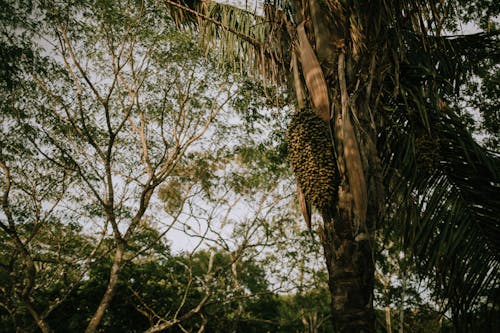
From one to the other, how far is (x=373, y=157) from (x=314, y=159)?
477 mm

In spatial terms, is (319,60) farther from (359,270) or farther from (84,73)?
(84,73)

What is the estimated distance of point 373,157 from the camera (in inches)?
100

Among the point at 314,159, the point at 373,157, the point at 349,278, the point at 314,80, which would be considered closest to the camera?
the point at 349,278

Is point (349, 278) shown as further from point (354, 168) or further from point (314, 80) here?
point (314, 80)

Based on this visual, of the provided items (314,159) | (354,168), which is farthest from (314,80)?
(354,168)

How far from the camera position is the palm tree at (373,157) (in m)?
2.33

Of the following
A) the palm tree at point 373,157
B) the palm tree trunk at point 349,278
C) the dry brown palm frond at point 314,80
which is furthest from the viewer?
the dry brown palm frond at point 314,80

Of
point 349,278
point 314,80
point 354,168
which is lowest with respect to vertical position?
point 349,278

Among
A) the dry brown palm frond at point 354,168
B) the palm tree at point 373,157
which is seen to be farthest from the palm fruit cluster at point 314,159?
the dry brown palm frond at point 354,168

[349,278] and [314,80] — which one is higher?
[314,80]

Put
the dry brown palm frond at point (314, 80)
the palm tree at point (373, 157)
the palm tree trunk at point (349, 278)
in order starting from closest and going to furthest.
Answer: the palm tree trunk at point (349, 278) < the palm tree at point (373, 157) < the dry brown palm frond at point (314, 80)

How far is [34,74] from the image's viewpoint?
25.5 feet

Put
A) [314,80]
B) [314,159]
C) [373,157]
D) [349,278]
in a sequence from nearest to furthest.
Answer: [349,278]
[314,159]
[373,157]
[314,80]

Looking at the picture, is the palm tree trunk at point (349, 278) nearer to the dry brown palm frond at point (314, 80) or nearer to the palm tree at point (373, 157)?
the palm tree at point (373, 157)
